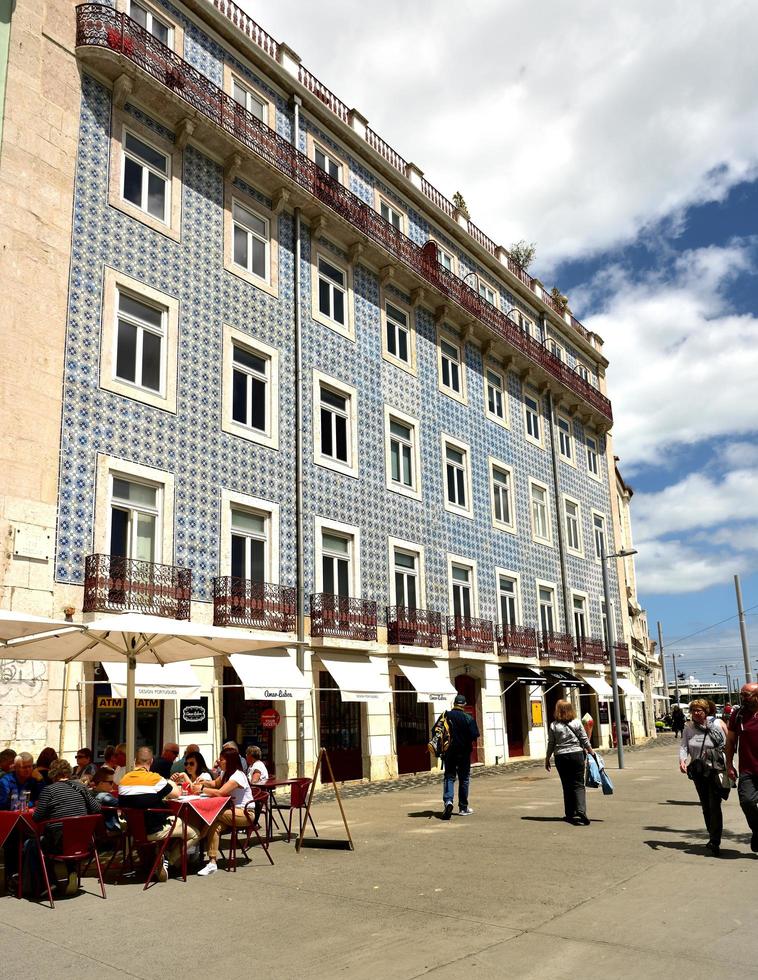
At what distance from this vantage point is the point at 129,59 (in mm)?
16469

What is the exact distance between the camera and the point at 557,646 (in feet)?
97.4

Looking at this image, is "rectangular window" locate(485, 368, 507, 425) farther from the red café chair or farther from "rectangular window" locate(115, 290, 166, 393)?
the red café chair

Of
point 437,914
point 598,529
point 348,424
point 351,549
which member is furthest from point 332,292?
point 598,529

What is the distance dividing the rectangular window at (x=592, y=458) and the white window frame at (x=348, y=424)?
57.2 ft

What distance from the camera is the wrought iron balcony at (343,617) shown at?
748 inches

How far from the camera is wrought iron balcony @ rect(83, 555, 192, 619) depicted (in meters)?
14.3

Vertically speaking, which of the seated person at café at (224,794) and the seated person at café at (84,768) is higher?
the seated person at café at (84,768)

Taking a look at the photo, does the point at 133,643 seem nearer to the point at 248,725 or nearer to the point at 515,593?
the point at 248,725

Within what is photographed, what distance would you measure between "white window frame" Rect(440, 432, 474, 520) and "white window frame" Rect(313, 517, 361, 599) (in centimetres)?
475

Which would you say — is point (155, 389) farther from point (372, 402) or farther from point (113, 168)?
point (372, 402)

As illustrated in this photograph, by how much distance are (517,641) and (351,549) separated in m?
8.43

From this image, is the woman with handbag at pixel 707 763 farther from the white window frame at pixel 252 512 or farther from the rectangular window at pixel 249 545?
the rectangular window at pixel 249 545

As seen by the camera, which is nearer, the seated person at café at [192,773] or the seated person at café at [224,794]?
the seated person at café at [224,794]

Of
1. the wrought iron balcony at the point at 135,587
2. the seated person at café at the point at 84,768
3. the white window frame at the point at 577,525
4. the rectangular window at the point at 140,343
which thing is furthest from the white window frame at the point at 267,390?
the white window frame at the point at 577,525
